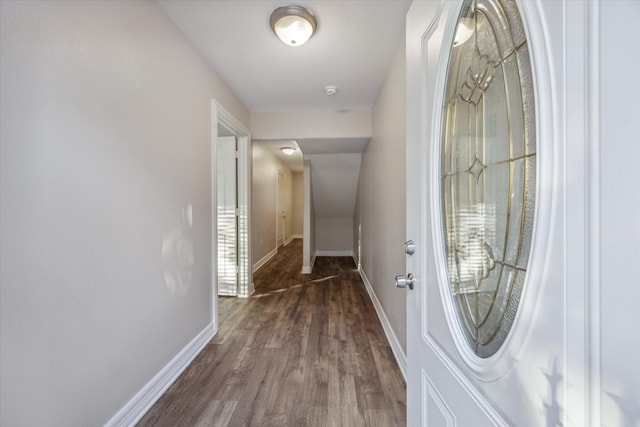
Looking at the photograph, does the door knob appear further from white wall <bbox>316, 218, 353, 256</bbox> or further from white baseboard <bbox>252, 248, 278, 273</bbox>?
white wall <bbox>316, 218, 353, 256</bbox>

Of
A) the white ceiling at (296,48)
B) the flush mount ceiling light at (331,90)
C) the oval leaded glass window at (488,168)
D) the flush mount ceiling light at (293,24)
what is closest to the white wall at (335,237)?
the white ceiling at (296,48)

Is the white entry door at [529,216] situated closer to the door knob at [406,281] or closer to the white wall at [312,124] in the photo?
the door knob at [406,281]

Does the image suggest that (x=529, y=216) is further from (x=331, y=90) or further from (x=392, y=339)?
(x=331, y=90)

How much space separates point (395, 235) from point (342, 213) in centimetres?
392

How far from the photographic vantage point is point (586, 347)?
37cm

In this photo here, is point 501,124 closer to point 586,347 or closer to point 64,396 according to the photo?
point 586,347

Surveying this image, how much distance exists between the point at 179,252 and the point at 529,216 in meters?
1.93

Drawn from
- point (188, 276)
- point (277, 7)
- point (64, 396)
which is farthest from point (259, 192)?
point (64, 396)

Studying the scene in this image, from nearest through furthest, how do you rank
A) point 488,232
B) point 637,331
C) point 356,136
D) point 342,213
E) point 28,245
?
point 637,331, point 488,232, point 28,245, point 356,136, point 342,213

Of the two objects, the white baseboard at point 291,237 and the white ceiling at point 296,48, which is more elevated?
the white ceiling at point 296,48

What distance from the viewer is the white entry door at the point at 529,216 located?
0.35 metres

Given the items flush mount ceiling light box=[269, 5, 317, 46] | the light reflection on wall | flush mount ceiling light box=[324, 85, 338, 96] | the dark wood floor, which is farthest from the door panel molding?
flush mount ceiling light box=[324, 85, 338, 96]

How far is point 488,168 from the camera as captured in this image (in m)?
0.65

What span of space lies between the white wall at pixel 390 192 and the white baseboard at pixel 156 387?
1520 mm
